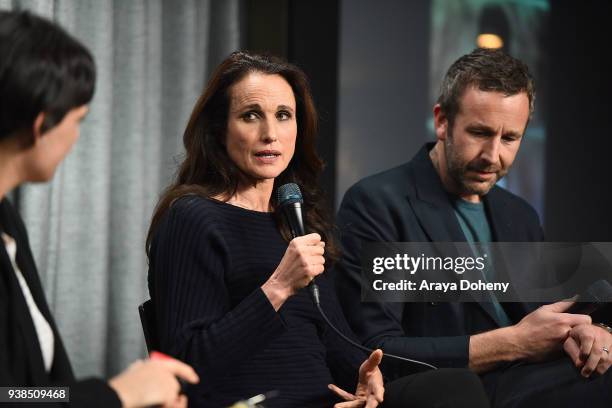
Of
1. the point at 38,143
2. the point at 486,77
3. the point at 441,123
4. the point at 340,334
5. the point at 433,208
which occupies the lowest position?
the point at 340,334

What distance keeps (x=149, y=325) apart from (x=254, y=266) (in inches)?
9.6

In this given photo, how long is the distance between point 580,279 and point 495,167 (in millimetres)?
410

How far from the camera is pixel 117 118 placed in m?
2.87

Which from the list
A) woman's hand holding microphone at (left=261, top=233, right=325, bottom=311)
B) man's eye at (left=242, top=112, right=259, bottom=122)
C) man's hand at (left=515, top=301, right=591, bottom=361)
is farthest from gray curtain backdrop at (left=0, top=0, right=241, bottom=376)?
man's hand at (left=515, top=301, right=591, bottom=361)

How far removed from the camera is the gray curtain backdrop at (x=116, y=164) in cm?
265

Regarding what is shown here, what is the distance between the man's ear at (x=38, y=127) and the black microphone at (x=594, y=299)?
1.37m

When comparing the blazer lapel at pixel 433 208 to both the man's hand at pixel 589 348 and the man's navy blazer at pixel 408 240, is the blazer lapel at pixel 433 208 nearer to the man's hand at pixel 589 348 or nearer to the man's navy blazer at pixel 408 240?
the man's navy blazer at pixel 408 240

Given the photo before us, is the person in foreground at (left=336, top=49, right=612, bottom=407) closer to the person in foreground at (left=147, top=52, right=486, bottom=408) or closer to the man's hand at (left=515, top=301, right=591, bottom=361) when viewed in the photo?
→ the man's hand at (left=515, top=301, right=591, bottom=361)

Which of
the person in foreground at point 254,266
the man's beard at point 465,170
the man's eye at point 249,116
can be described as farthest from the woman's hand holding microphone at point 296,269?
the man's beard at point 465,170

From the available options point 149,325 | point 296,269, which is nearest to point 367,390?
point 296,269

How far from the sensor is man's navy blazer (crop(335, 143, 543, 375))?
196 cm

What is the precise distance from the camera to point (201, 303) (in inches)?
62.4

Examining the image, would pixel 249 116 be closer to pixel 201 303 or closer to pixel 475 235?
pixel 201 303

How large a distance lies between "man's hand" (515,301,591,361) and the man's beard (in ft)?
1.22
